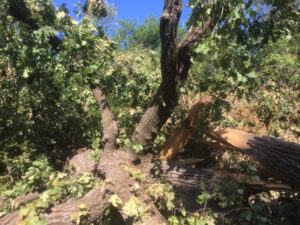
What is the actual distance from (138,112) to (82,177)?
5.10 ft

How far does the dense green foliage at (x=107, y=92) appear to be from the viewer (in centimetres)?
210

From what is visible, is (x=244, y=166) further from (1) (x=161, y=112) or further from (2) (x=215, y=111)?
(1) (x=161, y=112)

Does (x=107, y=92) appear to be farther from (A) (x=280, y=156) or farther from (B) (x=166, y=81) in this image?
(A) (x=280, y=156)

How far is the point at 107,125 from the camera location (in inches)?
128

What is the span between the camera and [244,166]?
266cm

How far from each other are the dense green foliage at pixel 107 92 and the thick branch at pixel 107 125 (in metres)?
0.18

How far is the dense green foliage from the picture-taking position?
2.10 metres

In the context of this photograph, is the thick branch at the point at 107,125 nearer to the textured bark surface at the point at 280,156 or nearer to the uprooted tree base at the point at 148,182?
the uprooted tree base at the point at 148,182

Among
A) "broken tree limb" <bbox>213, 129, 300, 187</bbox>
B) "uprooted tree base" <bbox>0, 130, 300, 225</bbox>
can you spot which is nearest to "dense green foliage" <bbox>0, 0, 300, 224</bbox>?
"uprooted tree base" <bbox>0, 130, 300, 225</bbox>

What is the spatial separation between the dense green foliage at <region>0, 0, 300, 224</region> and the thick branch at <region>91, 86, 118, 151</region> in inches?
7.3

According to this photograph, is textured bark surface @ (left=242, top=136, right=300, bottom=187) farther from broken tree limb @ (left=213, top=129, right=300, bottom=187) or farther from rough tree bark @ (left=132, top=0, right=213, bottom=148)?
rough tree bark @ (left=132, top=0, right=213, bottom=148)

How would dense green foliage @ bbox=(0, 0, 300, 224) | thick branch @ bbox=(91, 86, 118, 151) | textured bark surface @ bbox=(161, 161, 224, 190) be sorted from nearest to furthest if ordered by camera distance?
dense green foliage @ bbox=(0, 0, 300, 224) < textured bark surface @ bbox=(161, 161, 224, 190) < thick branch @ bbox=(91, 86, 118, 151)

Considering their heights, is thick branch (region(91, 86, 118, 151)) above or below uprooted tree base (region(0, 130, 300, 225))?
above

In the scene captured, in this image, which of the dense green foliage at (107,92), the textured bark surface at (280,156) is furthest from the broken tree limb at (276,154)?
the dense green foliage at (107,92)
